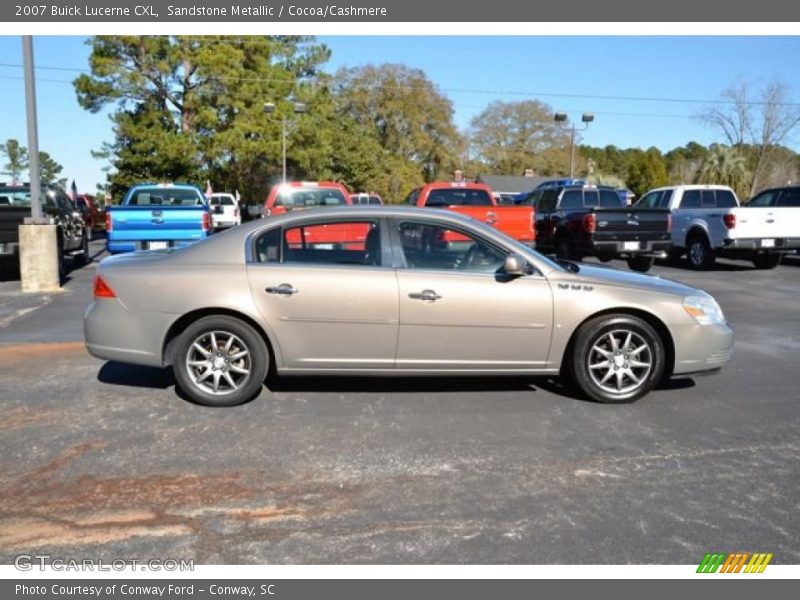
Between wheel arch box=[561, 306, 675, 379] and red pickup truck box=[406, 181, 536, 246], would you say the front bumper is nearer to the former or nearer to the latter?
wheel arch box=[561, 306, 675, 379]

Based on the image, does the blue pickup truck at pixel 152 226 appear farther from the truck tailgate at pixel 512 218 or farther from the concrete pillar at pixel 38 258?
the truck tailgate at pixel 512 218

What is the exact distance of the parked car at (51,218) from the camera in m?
12.8

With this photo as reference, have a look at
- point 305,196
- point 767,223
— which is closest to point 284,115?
point 305,196

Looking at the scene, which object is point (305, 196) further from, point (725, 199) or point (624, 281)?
point (725, 199)

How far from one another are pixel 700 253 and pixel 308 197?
29.5 ft

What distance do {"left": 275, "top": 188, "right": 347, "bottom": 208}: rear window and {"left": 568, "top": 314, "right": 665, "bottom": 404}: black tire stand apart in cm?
941

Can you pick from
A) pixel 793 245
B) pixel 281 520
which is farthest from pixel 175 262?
pixel 793 245

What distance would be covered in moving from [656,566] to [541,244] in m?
14.1

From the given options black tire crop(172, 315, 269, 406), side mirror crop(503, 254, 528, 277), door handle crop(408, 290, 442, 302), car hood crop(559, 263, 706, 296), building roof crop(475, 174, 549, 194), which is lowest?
black tire crop(172, 315, 269, 406)

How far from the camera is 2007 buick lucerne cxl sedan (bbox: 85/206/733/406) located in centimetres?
532

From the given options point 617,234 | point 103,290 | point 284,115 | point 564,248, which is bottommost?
point 564,248

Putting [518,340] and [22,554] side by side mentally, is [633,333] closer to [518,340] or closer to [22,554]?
[518,340]

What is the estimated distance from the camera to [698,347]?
5.53 m

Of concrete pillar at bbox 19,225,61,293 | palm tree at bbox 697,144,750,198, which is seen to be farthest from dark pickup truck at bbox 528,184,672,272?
palm tree at bbox 697,144,750,198
